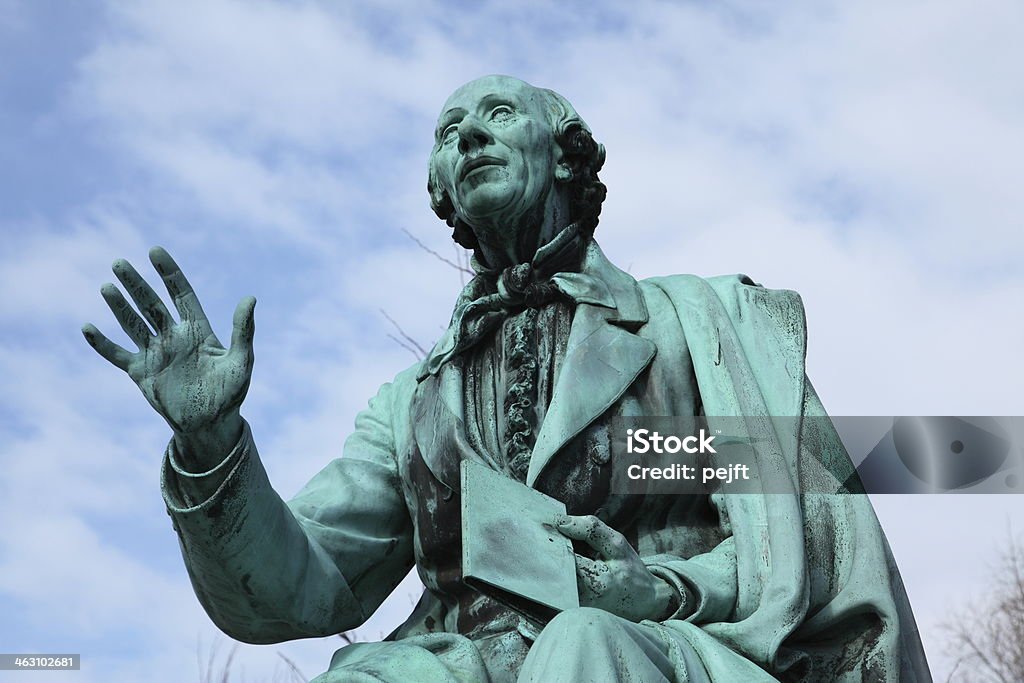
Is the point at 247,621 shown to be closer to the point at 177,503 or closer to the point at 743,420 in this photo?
the point at 177,503

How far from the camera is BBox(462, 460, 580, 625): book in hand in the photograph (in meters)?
5.98

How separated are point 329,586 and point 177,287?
1.18 m

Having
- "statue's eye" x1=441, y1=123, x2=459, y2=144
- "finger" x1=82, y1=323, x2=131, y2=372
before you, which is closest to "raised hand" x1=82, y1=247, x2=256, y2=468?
"finger" x1=82, y1=323, x2=131, y2=372

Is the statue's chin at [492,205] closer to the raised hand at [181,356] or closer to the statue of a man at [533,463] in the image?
the statue of a man at [533,463]

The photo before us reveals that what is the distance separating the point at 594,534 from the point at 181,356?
133 cm

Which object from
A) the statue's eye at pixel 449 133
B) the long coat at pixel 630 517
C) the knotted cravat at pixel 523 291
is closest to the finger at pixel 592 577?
the long coat at pixel 630 517

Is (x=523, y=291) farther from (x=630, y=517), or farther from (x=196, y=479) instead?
(x=196, y=479)

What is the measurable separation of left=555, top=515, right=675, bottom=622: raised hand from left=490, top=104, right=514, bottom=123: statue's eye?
1.64m

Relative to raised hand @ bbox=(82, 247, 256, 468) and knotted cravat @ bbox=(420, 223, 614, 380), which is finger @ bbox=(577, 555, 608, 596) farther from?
knotted cravat @ bbox=(420, 223, 614, 380)

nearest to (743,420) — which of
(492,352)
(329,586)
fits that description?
(492,352)

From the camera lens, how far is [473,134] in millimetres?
7188

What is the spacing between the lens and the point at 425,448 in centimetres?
716

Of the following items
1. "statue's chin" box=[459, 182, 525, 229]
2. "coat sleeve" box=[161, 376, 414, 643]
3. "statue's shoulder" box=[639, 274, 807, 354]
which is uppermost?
"statue's chin" box=[459, 182, 525, 229]

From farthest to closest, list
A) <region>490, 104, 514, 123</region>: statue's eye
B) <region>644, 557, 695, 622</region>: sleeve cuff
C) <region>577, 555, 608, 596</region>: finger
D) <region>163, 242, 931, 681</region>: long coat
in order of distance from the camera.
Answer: <region>490, 104, 514, 123</region>: statue's eye → <region>163, 242, 931, 681</region>: long coat → <region>644, 557, 695, 622</region>: sleeve cuff → <region>577, 555, 608, 596</region>: finger
